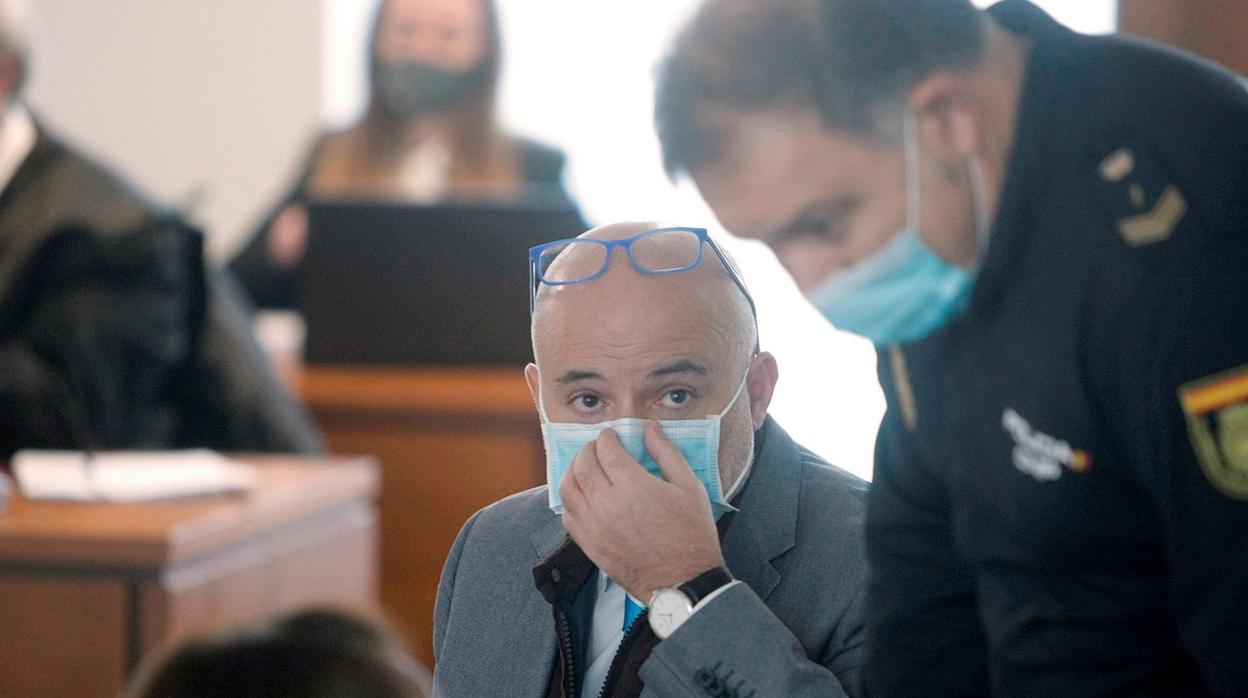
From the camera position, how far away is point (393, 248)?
3.50 m

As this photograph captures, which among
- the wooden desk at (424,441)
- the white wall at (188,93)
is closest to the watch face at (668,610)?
the wooden desk at (424,441)

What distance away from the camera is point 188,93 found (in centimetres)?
700

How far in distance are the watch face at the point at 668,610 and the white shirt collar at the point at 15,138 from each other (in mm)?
2588

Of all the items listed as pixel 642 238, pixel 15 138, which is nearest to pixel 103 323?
pixel 15 138

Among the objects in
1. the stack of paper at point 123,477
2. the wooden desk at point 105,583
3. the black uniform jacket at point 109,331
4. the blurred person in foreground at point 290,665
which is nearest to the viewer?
the blurred person in foreground at point 290,665

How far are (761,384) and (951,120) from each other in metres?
0.36

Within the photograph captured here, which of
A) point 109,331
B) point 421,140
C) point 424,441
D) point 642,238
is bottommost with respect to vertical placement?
point 424,441

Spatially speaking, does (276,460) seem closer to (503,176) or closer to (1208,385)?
(503,176)

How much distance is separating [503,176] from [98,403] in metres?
1.52

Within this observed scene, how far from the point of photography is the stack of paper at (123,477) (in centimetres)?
273

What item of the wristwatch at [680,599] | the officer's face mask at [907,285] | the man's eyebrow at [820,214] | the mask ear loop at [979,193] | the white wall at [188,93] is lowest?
the white wall at [188,93]

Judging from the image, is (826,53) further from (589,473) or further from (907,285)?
(589,473)

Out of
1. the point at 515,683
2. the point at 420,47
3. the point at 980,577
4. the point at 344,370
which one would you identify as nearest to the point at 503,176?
the point at 420,47

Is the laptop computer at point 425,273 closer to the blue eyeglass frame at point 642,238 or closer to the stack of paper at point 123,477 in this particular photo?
the stack of paper at point 123,477
